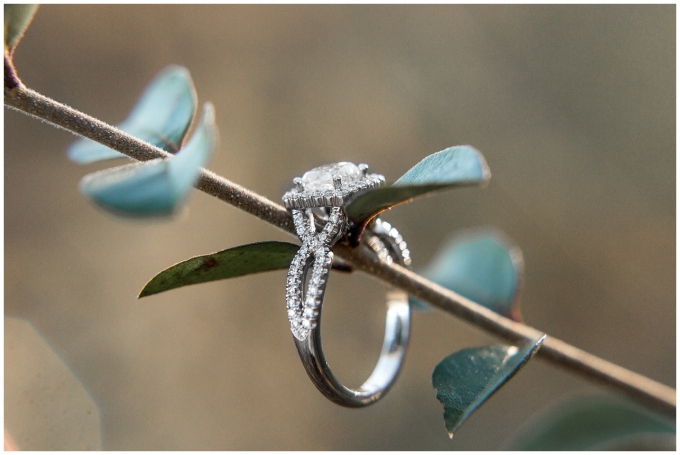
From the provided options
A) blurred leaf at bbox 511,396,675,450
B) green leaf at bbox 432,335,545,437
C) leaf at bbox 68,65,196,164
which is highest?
leaf at bbox 68,65,196,164

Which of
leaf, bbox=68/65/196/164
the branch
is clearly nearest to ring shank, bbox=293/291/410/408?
the branch

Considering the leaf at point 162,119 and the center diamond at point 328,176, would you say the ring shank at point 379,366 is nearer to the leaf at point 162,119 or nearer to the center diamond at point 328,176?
the center diamond at point 328,176

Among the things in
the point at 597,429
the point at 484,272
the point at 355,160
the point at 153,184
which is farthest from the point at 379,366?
the point at 355,160

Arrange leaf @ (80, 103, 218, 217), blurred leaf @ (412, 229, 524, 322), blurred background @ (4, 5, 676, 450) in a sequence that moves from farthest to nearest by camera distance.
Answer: blurred background @ (4, 5, 676, 450)
blurred leaf @ (412, 229, 524, 322)
leaf @ (80, 103, 218, 217)

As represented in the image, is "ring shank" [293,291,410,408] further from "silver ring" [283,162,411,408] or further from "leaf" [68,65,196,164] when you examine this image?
"leaf" [68,65,196,164]

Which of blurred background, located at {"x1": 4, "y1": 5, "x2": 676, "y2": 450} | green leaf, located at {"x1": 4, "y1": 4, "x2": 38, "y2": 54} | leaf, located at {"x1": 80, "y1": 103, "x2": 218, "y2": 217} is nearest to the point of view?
leaf, located at {"x1": 80, "y1": 103, "x2": 218, "y2": 217}

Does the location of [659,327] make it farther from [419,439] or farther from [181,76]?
[181,76]

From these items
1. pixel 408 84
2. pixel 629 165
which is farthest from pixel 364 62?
pixel 629 165
